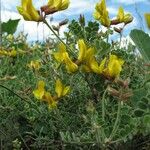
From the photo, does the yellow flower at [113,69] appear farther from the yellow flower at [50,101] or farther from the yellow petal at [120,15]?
the yellow petal at [120,15]

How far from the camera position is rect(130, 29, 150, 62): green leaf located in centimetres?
173

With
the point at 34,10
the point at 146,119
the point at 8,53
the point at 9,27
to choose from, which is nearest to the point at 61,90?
the point at 34,10

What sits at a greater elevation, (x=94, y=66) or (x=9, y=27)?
(x=94, y=66)

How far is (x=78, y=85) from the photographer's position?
1.84 meters

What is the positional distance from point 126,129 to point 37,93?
351 mm

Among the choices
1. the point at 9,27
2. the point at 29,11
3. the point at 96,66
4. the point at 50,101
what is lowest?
the point at 9,27

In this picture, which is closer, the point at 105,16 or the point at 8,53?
the point at 105,16

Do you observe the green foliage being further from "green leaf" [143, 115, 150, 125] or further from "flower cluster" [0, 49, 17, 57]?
"flower cluster" [0, 49, 17, 57]

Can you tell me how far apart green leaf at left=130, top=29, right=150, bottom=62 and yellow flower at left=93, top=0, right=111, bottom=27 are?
4.1 inches

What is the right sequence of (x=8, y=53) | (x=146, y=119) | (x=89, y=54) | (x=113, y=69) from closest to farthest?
(x=146, y=119) < (x=113, y=69) < (x=89, y=54) < (x=8, y=53)

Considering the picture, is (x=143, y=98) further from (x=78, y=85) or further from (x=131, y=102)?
(x=78, y=85)

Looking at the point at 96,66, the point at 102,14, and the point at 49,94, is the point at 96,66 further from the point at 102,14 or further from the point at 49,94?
the point at 102,14

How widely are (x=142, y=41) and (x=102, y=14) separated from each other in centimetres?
17

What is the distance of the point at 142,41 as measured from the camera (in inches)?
69.0
